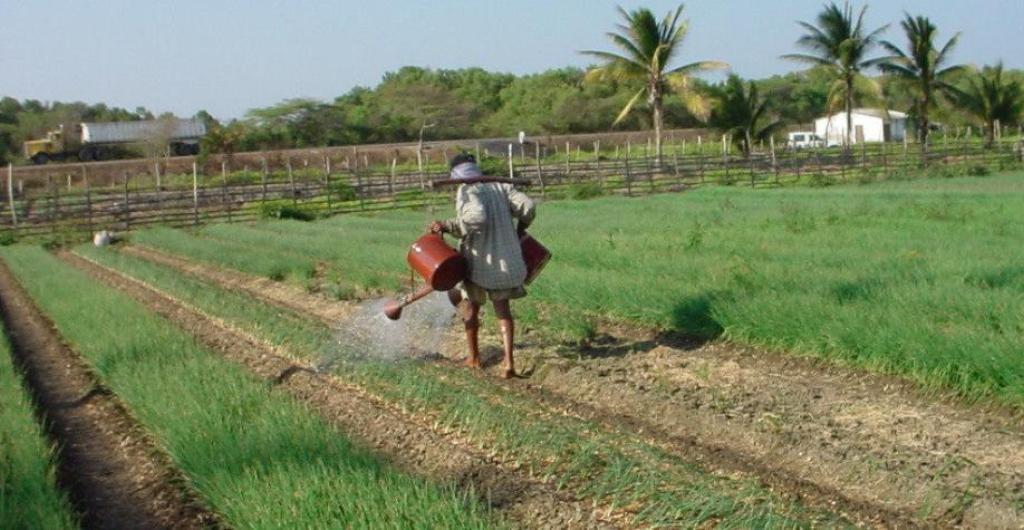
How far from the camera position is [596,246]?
1278 centimetres

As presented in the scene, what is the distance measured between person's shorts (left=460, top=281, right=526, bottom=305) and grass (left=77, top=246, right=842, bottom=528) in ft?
1.59

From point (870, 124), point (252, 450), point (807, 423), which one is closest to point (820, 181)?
point (807, 423)

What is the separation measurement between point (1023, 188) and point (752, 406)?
18.7m

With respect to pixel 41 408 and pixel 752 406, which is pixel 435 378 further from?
pixel 41 408

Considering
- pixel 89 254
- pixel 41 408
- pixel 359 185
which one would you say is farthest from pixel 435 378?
pixel 359 185

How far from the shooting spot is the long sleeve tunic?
697cm

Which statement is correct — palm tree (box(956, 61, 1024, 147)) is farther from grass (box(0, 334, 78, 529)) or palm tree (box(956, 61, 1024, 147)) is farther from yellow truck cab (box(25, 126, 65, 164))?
grass (box(0, 334, 78, 529))

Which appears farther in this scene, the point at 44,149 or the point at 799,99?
the point at 799,99

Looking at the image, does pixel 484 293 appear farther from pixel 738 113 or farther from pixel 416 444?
pixel 738 113

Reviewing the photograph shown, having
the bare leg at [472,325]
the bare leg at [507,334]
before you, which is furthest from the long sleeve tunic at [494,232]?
the bare leg at [472,325]

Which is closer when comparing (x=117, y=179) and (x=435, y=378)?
(x=435, y=378)

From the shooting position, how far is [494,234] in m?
7.04

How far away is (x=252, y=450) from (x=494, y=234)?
261 cm

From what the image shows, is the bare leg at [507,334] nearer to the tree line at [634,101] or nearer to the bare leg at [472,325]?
the bare leg at [472,325]
